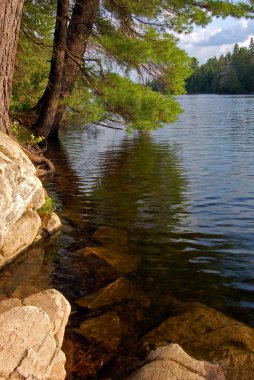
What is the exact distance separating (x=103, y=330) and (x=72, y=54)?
11.9m

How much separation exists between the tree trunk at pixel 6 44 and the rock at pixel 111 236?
9.13ft

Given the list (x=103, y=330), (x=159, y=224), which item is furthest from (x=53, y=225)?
(x=103, y=330)

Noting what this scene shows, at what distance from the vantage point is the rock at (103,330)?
461cm

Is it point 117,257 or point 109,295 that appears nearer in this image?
point 109,295

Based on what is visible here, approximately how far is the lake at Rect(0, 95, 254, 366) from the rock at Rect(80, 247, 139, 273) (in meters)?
0.15

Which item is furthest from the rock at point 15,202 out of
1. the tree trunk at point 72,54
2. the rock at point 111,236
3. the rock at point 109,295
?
the tree trunk at point 72,54

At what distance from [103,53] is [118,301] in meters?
11.0

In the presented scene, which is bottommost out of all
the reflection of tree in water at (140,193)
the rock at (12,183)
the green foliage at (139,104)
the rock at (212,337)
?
the reflection of tree in water at (140,193)

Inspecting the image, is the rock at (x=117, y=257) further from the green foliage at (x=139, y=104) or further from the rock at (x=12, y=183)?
the green foliage at (x=139, y=104)

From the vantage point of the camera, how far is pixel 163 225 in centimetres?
834

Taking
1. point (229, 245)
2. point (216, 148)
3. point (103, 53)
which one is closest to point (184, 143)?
point (216, 148)

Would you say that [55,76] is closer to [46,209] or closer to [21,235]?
[46,209]

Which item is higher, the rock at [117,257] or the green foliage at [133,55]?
the green foliage at [133,55]

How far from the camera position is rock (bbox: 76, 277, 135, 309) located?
535 cm
